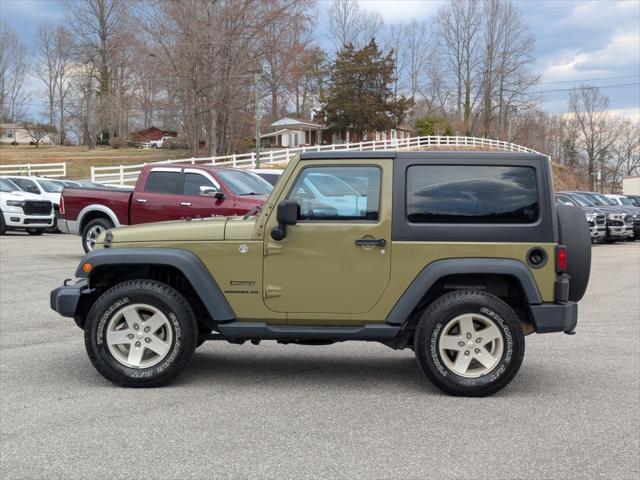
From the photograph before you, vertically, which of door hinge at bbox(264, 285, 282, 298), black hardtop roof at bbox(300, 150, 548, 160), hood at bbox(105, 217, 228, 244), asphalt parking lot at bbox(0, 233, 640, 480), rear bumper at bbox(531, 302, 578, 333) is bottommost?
asphalt parking lot at bbox(0, 233, 640, 480)

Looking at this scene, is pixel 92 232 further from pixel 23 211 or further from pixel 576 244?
pixel 576 244

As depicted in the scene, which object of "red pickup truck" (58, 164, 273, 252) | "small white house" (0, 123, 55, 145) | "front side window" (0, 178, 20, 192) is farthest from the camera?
"small white house" (0, 123, 55, 145)

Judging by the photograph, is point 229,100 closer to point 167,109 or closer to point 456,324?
point 167,109

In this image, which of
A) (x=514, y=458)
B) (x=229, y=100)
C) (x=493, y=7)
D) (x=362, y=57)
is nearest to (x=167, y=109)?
(x=229, y=100)

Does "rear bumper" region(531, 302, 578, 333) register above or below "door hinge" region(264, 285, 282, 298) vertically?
below

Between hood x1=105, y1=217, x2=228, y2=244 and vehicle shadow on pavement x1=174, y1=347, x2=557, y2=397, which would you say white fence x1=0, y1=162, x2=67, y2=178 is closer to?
vehicle shadow on pavement x1=174, y1=347, x2=557, y2=397

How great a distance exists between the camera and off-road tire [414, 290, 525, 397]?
18.2 ft

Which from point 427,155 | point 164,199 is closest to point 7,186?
point 164,199

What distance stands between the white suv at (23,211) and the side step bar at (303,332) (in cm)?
1716

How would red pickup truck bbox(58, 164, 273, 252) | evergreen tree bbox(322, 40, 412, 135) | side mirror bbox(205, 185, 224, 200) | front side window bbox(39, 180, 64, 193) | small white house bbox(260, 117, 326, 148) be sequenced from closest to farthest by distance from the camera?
side mirror bbox(205, 185, 224, 200) → red pickup truck bbox(58, 164, 273, 252) → front side window bbox(39, 180, 64, 193) → evergreen tree bbox(322, 40, 412, 135) → small white house bbox(260, 117, 326, 148)

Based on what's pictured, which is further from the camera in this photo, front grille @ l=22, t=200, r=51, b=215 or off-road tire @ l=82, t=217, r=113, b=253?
front grille @ l=22, t=200, r=51, b=215

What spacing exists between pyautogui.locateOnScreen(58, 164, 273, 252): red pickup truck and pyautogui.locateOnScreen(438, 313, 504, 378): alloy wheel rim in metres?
7.96

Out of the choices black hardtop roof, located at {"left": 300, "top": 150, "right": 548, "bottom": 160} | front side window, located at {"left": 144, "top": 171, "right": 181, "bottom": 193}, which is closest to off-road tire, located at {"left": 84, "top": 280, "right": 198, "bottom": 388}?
black hardtop roof, located at {"left": 300, "top": 150, "right": 548, "bottom": 160}

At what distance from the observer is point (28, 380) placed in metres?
6.05
